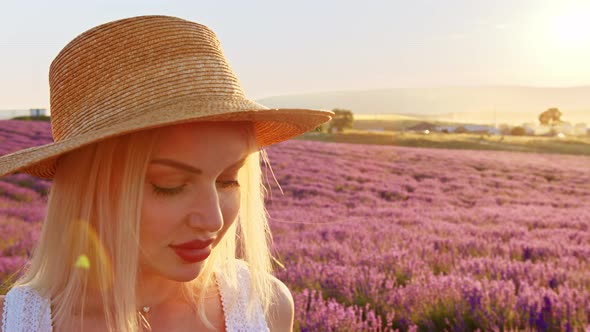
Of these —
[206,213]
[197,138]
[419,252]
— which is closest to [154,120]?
[197,138]

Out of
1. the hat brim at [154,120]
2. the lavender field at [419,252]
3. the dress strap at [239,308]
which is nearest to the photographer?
the hat brim at [154,120]

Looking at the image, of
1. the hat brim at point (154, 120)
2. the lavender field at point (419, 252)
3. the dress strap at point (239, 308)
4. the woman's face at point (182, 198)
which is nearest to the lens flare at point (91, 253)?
the woman's face at point (182, 198)

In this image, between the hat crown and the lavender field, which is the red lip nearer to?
the hat crown

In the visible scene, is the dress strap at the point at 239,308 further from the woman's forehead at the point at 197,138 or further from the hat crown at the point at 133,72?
the hat crown at the point at 133,72

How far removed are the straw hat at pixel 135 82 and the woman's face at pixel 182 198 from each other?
88mm

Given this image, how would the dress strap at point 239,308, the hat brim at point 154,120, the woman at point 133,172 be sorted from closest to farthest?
the hat brim at point 154,120 < the woman at point 133,172 < the dress strap at point 239,308

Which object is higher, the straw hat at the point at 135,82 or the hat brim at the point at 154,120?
the straw hat at the point at 135,82

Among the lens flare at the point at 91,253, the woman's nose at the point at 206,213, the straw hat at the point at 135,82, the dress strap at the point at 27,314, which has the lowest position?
the dress strap at the point at 27,314

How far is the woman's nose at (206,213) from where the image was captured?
5.08ft

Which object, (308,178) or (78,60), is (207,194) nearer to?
(78,60)

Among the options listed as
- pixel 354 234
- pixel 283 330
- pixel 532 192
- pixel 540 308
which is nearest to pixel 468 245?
pixel 354 234

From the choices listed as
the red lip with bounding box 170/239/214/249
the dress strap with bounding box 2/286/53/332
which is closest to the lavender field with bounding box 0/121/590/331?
the red lip with bounding box 170/239/214/249

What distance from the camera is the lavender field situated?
320 cm

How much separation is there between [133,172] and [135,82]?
0.27 meters
